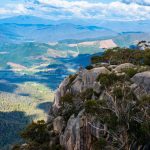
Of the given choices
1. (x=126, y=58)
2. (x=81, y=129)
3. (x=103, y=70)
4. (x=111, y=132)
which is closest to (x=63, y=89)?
(x=103, y=70)

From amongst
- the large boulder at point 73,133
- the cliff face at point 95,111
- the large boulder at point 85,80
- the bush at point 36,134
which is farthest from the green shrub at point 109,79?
the bush at point 36,134

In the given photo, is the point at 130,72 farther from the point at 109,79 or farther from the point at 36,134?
the point at 36,134

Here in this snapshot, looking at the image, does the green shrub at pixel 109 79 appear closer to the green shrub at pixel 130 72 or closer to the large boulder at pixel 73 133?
the large boulder at pixel 73 133

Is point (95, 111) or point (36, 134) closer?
point (95, 111)

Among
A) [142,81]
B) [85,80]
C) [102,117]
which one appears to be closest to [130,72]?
[142,81]

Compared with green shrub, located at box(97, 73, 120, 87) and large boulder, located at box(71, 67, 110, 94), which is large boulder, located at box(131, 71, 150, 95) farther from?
large boulder, located at box(71, 67, 110, 94)

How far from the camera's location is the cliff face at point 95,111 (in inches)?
2341

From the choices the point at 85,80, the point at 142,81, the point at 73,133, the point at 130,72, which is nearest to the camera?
the point at 73,133

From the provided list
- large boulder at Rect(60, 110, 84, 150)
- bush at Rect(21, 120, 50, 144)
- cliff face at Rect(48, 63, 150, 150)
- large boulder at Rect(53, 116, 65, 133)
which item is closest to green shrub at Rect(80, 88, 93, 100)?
cliff face at Rect(48, 63, 150, 150)

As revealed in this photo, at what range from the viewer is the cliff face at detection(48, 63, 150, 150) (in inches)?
2341

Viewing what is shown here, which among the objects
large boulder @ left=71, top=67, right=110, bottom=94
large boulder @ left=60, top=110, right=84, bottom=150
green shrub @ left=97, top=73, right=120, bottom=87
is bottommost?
large boulder @ left=60, top=110, right=84, bottom=150

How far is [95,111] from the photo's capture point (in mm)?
62375

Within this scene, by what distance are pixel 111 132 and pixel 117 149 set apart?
3.01 m

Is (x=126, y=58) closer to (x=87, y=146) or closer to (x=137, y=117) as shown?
(x=87, y=146)
